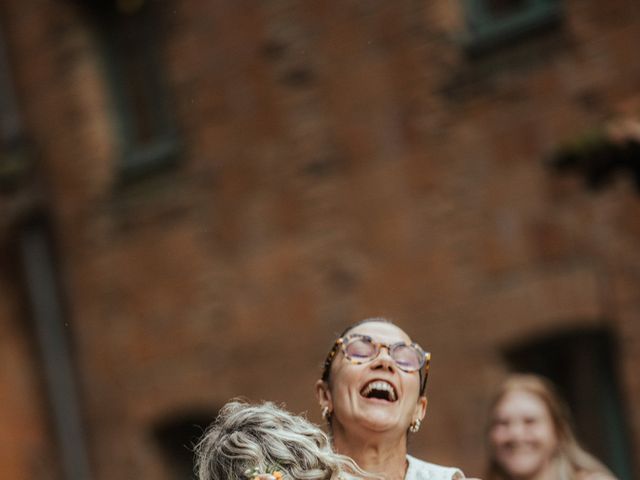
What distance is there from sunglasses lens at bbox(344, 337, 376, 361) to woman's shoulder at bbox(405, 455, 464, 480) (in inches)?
13.0

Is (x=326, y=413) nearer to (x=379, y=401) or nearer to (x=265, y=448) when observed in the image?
(x=379, y=401)

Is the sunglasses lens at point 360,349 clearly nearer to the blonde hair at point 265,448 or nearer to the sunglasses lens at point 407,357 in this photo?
the sunglasses lens at point 407,357

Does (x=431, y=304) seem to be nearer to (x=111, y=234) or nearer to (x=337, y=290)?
(x=337, y=290)

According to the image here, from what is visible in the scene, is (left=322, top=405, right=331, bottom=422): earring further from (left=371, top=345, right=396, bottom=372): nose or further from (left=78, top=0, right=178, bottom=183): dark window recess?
(left=78, top=0, right=178, bottom=183): dark window recess

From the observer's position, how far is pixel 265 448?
446 cm

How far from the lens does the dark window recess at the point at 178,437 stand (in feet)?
47.3

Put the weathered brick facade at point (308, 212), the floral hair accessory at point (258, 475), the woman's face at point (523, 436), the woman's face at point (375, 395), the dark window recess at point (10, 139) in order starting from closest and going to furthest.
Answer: the floral hair accessory at point (258, 475), the woman's face at point (375, 395), the woman's face at point (523, 436), the weathered brick facade at point (308, 212), the dark window recess at point (10, 139)

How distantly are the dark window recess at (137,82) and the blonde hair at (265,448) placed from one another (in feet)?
32.1

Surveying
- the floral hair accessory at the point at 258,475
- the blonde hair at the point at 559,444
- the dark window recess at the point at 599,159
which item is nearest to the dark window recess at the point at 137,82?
the dark window recess at the point at 599,159

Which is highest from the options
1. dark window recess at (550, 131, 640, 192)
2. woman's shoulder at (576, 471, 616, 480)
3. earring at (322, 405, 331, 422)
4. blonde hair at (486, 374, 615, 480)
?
dark window recess at (550, 131, 640, 192)

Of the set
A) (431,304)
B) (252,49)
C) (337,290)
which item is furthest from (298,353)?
(252,49)

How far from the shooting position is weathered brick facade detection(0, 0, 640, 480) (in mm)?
11164

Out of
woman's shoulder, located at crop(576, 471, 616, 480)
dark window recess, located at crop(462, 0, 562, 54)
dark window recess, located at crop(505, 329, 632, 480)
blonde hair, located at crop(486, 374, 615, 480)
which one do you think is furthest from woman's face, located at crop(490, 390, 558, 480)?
dark window recess, located at crop(462, 0, 562, 54)

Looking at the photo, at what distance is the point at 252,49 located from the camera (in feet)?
43.8
